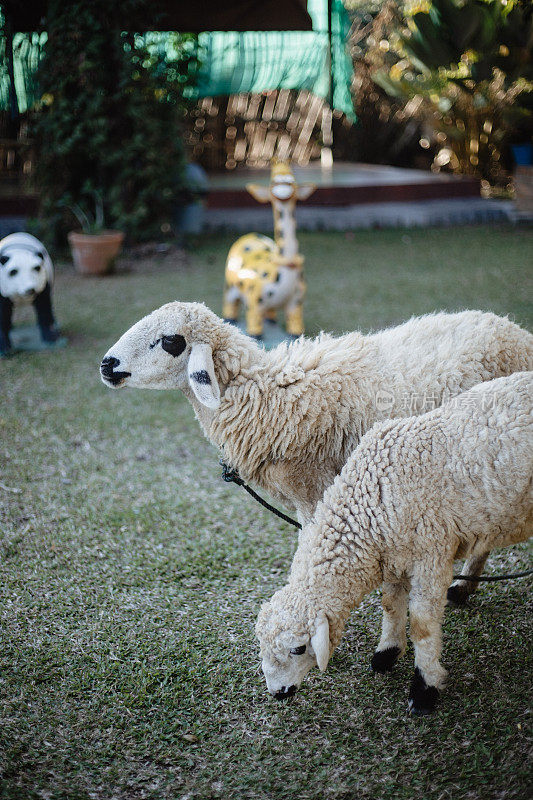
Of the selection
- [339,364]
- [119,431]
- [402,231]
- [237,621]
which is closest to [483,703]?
[237,621]

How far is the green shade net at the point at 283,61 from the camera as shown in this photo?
1252 cm

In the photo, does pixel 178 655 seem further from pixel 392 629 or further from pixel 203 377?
pixel 203 377

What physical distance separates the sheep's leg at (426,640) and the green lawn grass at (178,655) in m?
0.09

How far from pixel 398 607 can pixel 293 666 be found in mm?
582

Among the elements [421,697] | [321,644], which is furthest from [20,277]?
[421,697]

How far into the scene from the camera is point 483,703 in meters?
2.72

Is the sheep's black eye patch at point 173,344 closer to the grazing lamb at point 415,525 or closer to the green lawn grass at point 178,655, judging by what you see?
the grazing lamb at point 415,525

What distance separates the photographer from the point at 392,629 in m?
2.86

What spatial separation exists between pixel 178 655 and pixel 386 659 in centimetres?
91

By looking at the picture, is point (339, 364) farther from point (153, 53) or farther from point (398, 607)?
point (153, 53)

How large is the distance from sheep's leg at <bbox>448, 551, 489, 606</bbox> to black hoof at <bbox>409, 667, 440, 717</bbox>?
71 cm

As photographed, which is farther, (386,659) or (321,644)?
(386,659)

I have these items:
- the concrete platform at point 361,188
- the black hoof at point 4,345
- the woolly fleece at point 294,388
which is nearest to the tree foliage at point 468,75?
the concrete platform at point 361,188

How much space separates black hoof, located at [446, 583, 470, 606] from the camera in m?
3.31
